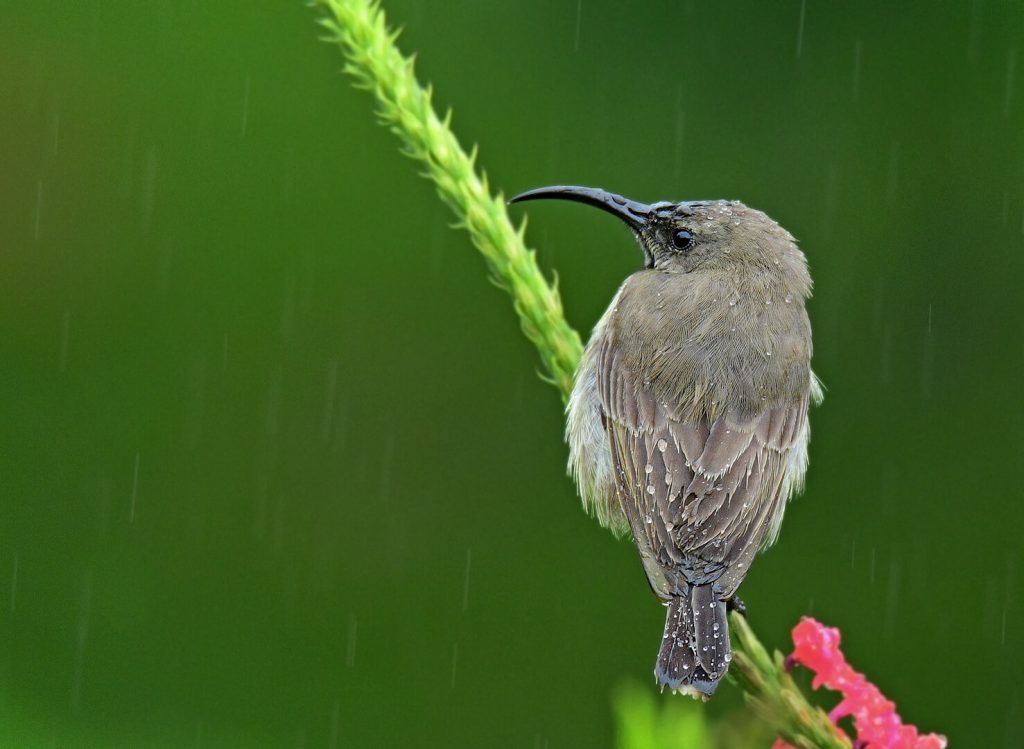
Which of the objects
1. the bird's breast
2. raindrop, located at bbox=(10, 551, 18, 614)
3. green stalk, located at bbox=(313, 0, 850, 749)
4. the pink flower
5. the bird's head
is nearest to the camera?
the pink flower

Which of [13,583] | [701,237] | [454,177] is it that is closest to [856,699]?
[454,177]

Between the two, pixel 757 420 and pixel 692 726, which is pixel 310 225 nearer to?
pixel 757 420

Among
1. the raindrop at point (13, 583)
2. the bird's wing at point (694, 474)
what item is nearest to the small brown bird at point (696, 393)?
the bird's wing at point (694, 474)

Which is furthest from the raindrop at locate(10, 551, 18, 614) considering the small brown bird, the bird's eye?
the bird's eye

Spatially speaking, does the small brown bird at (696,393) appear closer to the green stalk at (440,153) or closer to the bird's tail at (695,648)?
the bird's tail at (695,648)

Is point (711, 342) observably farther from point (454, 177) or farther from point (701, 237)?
point (454, 177)

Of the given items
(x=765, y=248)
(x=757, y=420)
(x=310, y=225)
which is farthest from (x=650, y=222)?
(x=310, y=225)

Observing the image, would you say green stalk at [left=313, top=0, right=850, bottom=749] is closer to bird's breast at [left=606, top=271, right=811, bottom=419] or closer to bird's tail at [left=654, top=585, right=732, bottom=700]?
bird's tail at [left=654, top=585, right=732, bottom=700]
